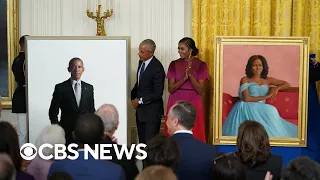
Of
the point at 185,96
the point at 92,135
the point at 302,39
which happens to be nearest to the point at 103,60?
the point at 185,96

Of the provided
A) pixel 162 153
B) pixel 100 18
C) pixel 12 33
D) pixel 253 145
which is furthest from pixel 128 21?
pixel 162 153

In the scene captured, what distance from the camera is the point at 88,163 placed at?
10.5 ft

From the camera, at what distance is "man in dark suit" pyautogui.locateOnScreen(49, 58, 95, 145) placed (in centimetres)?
620

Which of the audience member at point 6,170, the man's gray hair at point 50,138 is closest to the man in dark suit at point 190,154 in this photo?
the man's gray hair at point 50,138

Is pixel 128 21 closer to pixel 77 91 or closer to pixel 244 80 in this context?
pixel 77 91

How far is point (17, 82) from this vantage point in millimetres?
7031

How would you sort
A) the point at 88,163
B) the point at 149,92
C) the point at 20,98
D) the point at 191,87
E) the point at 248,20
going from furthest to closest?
the point at 248,20, the point at 20,98, the point at 191,87, the point at 149,92, the point at 88,163

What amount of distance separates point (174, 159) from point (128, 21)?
15.5 feet

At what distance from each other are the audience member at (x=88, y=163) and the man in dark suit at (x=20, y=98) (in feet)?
12.5

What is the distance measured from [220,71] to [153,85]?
841 millimetres

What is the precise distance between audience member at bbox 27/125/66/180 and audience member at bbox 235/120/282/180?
120 cm

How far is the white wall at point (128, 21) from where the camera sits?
751cm

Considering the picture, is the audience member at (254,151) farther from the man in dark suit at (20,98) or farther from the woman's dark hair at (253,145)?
the man in dark suit at (20,98)

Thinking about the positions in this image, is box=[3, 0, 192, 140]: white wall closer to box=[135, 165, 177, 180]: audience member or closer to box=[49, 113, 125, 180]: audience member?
box=[49, 113, 125, 180]: audience member
